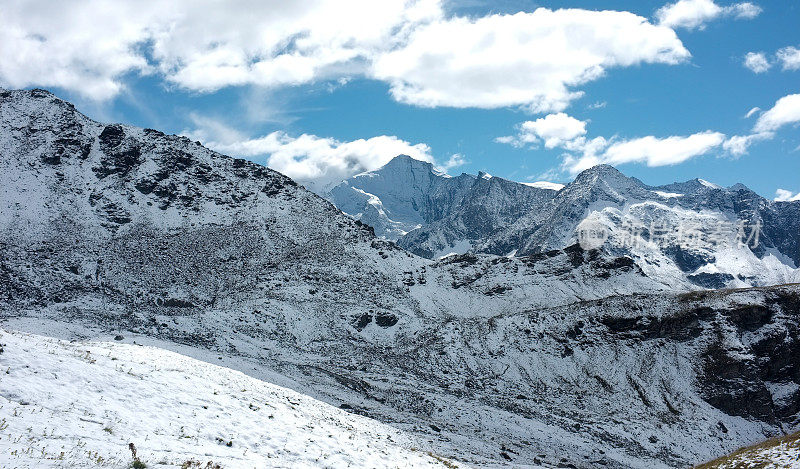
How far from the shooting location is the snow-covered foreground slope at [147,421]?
14.0 metres

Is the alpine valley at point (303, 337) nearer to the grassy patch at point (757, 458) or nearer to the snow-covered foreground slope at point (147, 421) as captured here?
the snow-covered foreground slope at point (147, 421)

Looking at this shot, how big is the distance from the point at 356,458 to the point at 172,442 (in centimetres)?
758

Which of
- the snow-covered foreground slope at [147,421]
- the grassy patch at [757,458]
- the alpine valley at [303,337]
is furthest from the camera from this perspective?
the grassy patch at [757,458]

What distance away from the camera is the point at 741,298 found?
222ft

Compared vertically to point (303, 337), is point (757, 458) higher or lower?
higher

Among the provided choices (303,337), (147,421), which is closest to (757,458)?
(147,421)

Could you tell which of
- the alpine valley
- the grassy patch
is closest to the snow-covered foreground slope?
the alpine valley

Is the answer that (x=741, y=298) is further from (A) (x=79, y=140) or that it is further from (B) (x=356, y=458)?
(A) (x=79, y=140)

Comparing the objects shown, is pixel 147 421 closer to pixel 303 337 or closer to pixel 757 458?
pixel 757 458

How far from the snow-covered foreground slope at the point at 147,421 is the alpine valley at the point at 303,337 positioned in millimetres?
118

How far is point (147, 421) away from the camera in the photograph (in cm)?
1784

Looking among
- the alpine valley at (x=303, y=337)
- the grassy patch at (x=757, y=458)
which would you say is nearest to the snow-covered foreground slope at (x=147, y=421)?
the alpine valley at (x=303, y=337)

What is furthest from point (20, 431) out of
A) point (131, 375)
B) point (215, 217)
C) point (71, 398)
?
point (215, 217)

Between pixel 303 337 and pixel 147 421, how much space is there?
51514mm
